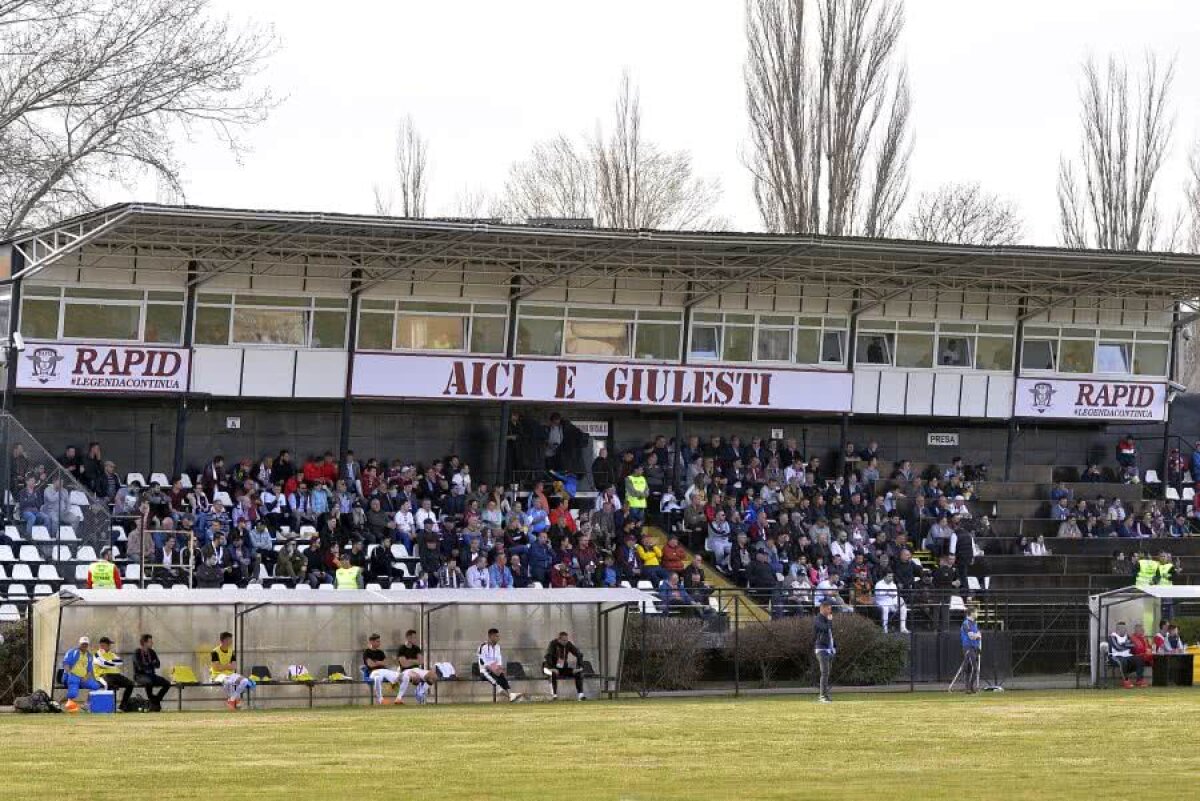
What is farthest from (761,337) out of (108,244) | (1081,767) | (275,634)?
(1081,767)

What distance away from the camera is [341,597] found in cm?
3328

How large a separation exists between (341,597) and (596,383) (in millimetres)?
16480

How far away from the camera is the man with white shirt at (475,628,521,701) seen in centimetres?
3300

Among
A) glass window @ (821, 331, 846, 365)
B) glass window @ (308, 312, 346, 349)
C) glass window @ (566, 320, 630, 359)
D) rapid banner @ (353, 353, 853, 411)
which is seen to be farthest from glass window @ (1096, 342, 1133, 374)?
glass window @ (308, 312, 346, 349)

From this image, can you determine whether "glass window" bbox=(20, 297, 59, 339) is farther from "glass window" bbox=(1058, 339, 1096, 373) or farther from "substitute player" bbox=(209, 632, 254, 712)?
"glass window" bbox=(1058, 339, 1096, 373)

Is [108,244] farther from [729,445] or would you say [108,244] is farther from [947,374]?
[947,374]

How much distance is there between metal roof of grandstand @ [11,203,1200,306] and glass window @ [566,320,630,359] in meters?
1.18

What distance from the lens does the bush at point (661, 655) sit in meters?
35.5

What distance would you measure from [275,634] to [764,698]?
25.0 feet

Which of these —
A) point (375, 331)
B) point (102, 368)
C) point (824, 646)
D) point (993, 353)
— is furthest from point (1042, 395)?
point (102, 368)

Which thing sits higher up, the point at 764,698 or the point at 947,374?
the point at 947,374

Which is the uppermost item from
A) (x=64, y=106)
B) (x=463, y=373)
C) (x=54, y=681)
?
(x=64, y=106)

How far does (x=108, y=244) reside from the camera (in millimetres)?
43312

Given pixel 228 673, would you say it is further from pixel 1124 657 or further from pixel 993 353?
pixel 993 353
